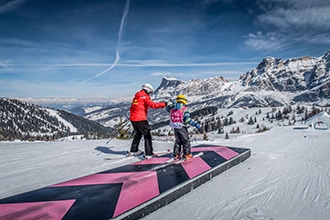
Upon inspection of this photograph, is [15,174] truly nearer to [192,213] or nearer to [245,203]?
[192,213]

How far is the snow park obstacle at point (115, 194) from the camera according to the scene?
2.60m

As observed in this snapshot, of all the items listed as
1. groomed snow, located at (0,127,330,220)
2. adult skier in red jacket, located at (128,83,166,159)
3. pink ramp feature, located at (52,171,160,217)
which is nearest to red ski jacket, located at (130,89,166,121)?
adult skier in red jacket, located at (128,83,166,159)

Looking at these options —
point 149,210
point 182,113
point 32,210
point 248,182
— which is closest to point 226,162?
point 248,182

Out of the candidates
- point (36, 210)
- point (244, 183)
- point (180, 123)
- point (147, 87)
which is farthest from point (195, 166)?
point (36, 210)

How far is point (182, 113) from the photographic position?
18.6 ft

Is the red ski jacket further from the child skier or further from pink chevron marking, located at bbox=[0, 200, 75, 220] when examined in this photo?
pink chevron marking, located at bbox=[0, 200, 75, 220]

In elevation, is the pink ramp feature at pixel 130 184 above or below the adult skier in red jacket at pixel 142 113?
below

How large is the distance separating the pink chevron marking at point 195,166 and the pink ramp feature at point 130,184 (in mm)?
738

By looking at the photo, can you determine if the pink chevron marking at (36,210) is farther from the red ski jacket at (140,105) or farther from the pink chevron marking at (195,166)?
the red ski jacket at (140,105)

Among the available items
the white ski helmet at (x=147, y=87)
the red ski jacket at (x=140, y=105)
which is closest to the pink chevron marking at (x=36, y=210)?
the red ski jacket at (x=140, y=105)

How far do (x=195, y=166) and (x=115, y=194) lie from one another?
2091 millimetres

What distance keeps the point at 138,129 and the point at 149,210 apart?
11.2 feet

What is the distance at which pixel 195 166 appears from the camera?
4.66 m

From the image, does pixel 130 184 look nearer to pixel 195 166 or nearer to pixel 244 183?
pixel 195 166
